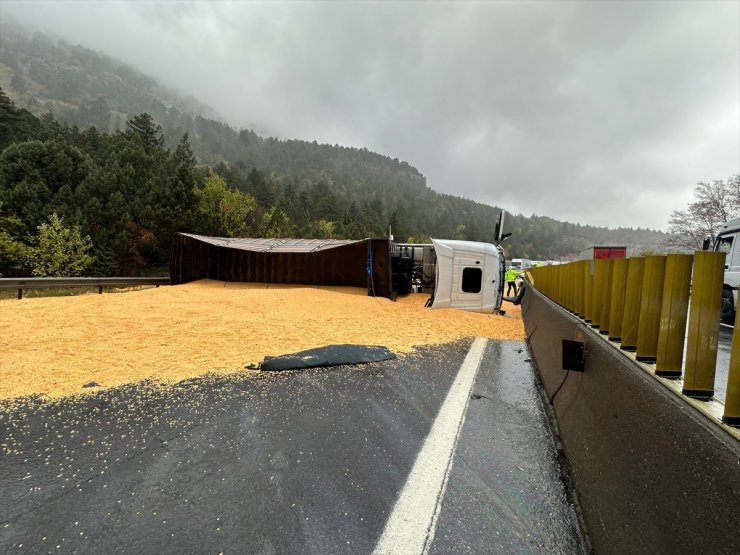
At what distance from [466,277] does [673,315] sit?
10.2m

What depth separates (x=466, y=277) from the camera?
1208cm

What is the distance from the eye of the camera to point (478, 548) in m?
1.94

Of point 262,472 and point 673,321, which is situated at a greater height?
point 673,321

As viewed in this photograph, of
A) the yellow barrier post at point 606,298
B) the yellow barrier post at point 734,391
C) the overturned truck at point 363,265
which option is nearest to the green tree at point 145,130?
the overturned truck at point 363,265

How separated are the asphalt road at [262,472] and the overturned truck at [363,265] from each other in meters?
7.94

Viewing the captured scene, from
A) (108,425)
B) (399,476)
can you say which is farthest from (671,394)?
(108,425)

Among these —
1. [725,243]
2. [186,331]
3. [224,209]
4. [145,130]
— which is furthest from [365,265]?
[145,130]

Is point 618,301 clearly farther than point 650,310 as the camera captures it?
Yes

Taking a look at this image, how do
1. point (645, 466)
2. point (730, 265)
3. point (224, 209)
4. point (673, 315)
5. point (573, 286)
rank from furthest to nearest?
point (224, 209) < point (730, 265) < point (573, 286) < point (673, 315) < point (645, 466)

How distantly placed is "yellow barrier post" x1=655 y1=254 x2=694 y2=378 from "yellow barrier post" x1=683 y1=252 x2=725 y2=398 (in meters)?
0.24

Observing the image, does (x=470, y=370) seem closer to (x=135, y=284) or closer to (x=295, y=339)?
(x=295, y=339)

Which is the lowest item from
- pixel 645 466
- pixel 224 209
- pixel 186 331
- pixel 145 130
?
pixel 186 331

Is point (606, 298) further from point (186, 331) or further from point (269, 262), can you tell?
point (269, 262)

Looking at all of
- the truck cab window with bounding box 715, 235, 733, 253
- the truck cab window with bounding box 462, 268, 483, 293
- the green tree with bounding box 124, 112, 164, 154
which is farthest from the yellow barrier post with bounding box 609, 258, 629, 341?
the green tree with bounding box 124, 112, 164, 154
